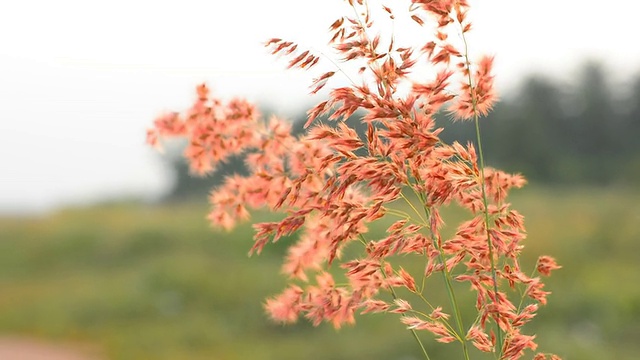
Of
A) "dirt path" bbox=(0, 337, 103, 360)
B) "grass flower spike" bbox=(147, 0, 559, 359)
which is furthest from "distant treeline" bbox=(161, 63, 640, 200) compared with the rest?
"grass flower spike" bbox=(147, 0, 559, 359)

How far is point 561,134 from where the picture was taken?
45.0 ft

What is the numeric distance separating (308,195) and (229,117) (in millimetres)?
605

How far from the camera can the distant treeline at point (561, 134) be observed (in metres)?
12.8

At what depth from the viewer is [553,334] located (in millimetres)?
6273

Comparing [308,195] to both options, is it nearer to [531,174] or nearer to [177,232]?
[177,232]

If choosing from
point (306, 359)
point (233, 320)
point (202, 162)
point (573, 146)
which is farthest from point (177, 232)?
point (202, 162)

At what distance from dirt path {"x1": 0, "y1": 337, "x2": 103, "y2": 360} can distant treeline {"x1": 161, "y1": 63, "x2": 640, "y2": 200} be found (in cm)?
469

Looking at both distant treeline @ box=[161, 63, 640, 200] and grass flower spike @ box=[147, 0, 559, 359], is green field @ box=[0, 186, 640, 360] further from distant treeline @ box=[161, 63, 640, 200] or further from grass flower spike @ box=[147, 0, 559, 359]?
grass flower spike @ box=[147, 0, 559, 359]

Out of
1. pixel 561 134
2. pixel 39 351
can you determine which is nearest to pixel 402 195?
pixel 39 351

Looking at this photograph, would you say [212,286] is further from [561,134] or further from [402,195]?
[561,134]

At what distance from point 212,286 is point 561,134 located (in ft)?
24.9

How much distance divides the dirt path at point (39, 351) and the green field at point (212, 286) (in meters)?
0.14

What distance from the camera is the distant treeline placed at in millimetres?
12781

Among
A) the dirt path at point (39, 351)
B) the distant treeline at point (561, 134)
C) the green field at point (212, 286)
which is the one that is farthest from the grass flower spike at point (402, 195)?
the distant treeline at point (561, 134)
